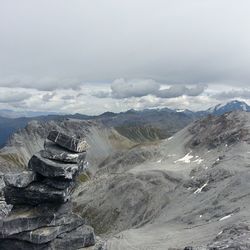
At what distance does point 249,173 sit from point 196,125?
102 metres

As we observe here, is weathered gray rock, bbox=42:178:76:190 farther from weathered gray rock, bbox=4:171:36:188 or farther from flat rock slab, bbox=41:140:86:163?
flat rock slab, bbox=41:140:86:163

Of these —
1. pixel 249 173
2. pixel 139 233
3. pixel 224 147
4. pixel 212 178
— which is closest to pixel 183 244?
pixel 139 233

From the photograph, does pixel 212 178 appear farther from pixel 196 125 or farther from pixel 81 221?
pixel 196 125

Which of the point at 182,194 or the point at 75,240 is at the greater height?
the point at 75,240

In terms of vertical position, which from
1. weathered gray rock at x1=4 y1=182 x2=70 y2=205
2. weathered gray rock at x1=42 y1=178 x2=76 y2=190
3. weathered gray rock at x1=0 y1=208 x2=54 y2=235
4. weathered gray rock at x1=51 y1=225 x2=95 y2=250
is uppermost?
weathered gray rock at x1=42 y1=178 x2=76 y2=190

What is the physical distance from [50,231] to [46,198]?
365 cm

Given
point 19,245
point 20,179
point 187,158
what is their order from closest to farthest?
point 20,179 → point 19,245 → point 187,158

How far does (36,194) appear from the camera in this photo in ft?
170

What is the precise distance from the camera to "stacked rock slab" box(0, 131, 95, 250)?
2026 inches

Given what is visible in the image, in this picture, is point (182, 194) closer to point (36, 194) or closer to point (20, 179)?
point (36, 194)

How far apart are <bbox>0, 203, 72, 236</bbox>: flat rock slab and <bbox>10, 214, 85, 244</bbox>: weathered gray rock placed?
339 mm


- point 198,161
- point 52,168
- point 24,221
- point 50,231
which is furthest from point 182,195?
point 52,168

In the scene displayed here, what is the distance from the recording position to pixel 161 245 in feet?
224

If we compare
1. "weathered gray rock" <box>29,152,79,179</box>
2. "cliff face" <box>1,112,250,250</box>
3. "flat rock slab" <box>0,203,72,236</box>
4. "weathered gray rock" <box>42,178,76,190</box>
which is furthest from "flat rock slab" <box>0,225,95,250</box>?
"cliff face" <box>1,112,250,250</box>
